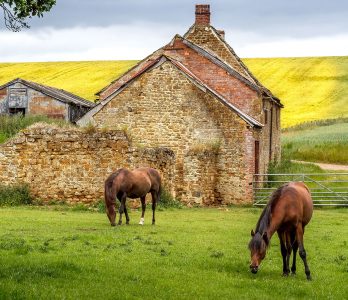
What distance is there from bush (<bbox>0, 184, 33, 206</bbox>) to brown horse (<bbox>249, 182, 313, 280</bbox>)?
62.4 ft

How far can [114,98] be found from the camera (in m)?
37.6

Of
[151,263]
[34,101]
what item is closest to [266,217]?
[151,263]

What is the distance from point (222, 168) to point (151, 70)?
5847 millimetres

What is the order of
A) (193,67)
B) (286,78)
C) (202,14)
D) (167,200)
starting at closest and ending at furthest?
1. (167,200)
2. (193,67)
3. (202,14)
4. (286,78)

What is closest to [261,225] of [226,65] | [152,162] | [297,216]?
[297,216]

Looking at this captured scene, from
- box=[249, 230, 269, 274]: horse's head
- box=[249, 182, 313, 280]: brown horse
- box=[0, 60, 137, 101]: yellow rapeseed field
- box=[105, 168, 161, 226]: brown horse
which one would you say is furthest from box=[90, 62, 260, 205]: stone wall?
box=[0, 60, 137, 101]: yellow rapeseed field

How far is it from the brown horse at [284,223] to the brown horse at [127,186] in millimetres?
8901

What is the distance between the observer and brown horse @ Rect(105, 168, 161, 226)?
23500 millimetres

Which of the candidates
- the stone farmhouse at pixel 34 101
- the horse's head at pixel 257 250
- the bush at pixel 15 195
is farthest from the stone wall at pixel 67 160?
the stone farmhouse at pixel 34 101

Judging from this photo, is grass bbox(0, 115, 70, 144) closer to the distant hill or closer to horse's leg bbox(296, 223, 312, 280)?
horse's leg bbox(296, 223, 312, 280)

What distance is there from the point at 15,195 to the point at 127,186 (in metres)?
9.89

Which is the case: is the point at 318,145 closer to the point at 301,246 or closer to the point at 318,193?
the point at 318,193

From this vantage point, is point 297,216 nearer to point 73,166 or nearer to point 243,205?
point 73,166

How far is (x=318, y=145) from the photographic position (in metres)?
61.2
